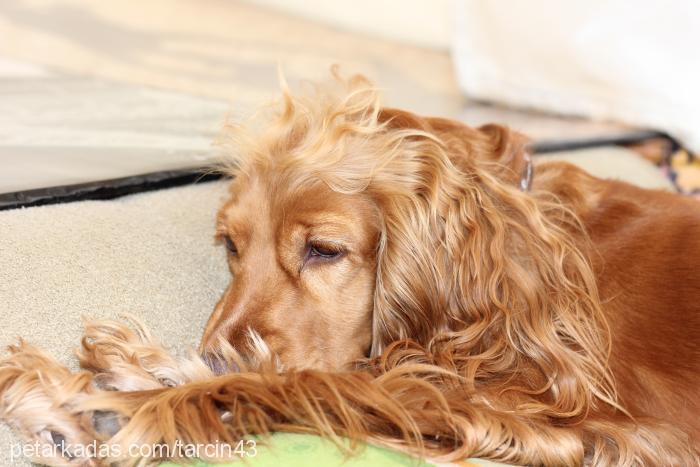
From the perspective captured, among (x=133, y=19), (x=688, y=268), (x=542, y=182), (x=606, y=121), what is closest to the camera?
(x=688, y=268)

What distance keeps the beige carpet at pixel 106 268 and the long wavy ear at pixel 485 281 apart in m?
0.42

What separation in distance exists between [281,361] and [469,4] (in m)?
2.40

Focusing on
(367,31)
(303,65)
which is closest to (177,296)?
(303,65)

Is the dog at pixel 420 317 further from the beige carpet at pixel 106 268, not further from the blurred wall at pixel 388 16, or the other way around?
the blurred wall at pixel 388 16

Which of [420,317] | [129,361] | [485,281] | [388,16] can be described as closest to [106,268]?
[129,361]

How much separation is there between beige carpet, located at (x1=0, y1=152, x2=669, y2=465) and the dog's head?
10 centimetres

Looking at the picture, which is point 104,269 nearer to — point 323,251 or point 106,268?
point 106,268

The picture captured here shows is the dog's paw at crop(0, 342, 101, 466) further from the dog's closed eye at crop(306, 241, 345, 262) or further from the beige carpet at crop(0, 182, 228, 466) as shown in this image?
the dog's closed eye at crop(306, 241, 345, 262)

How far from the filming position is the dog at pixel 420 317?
1.39 meters

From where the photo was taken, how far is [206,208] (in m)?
2.08

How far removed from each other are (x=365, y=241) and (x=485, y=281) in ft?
0.86

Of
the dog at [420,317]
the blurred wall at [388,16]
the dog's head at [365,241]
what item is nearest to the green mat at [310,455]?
the dog at [420,317]

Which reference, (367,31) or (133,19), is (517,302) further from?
(367,31)

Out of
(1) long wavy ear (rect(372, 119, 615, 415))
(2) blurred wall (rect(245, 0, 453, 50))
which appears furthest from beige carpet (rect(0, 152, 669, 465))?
(2) blurred wall (rect(245, 0, 453, 50))
